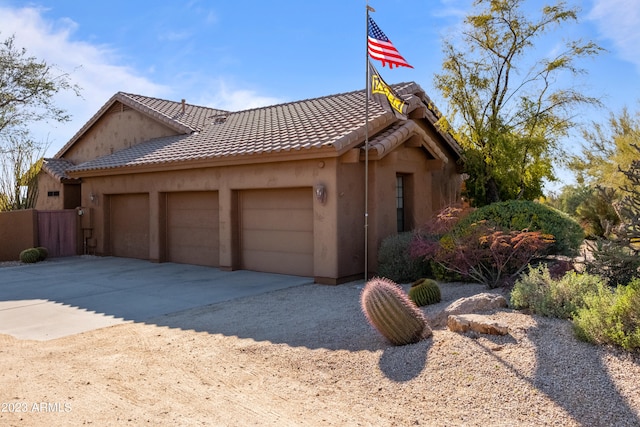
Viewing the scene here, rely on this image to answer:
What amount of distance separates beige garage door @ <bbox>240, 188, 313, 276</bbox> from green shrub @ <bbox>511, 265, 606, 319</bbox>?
6092 millimetres

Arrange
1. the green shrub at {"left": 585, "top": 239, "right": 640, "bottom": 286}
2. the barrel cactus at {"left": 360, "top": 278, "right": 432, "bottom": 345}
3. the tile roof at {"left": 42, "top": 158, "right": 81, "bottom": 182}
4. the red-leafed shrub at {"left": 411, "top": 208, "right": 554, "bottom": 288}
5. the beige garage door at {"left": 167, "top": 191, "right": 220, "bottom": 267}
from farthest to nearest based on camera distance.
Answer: the tile roof at {"left": 42, "top": 158, "right": 81, "bottom": 182} < the beige garage door at {"left": 167, "top": 191, "right": 220, "bottom": 267} < the red-leafed shrub at {"left": 411, "top": 208, "right": 554, "bottom": 288} < the green shrub at {"left": 585, "top": 239, "right": 640, "bottom": 286} < the barrel cactus at {"left": 360, "top": 278, "right": 432, "bottom": 345}

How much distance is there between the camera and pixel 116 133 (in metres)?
22.3

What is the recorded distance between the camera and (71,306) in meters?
9.45

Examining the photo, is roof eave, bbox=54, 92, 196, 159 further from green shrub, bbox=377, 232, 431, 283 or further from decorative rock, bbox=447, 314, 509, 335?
decorative rock, bbox=447, 314, 509, 335

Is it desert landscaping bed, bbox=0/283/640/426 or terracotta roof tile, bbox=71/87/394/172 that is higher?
terracotta roof tile, bbox=71/87/394/172

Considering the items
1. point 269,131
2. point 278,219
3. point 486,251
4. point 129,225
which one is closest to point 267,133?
point 269,131

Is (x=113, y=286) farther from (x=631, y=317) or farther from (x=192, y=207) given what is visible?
(x=631, y=317)

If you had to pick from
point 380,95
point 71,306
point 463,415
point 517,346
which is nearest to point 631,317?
point 517,346

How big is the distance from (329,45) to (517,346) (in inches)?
431

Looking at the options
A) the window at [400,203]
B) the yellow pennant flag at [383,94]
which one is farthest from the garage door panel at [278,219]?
the yellow pennant flag at [383,94]

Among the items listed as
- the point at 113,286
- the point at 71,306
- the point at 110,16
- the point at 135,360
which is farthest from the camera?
the point at 110,16

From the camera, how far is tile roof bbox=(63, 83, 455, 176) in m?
11.8

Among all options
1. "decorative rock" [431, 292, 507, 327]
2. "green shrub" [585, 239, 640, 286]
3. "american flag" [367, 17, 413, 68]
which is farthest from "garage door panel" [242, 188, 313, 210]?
"green shrub" [585, 239, 640, 286]

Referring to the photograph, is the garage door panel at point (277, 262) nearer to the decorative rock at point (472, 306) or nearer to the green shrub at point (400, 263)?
the green shrub at point (400, 263)
